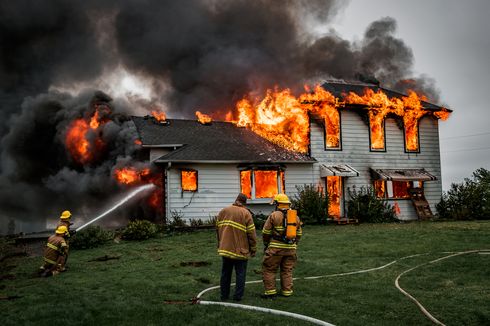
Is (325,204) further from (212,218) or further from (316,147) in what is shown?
(212,218)

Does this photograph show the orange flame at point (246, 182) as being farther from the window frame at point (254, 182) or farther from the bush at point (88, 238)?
the bush at point (88, 238)

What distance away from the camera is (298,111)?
21.0 meters

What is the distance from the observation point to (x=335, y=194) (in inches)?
846

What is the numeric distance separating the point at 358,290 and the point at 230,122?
1731cm

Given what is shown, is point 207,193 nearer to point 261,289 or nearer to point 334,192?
point 334,192

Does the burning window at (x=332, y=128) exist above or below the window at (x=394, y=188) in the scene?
above

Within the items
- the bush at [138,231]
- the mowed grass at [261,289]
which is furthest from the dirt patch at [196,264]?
the bush at [138,231]

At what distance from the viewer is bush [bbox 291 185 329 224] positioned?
1872 centimetres

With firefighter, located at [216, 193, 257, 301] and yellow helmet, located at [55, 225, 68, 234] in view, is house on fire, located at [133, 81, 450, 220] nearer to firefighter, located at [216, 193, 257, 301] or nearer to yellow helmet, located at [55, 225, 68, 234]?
yellow helmet, located at [55, 225, 68, 234]

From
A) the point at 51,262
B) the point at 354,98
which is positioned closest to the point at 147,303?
the point at 51,262

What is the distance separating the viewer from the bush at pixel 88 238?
14.2 meters

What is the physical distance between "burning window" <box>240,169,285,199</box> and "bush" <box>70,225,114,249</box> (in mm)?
7256

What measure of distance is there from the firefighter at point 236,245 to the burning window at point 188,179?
11.9 meters

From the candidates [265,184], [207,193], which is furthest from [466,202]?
[207,193]
